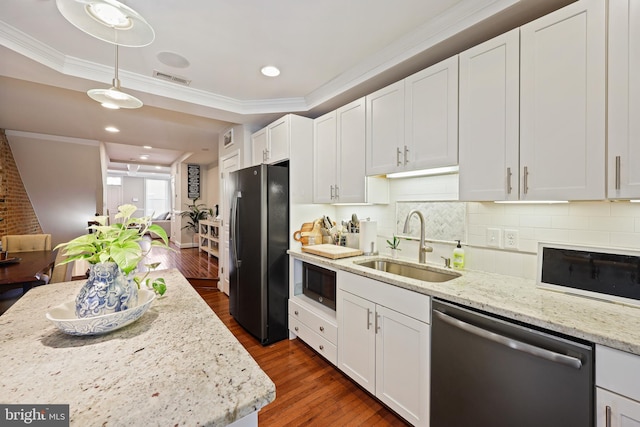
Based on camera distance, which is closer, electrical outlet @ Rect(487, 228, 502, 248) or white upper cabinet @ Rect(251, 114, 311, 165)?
electrical outlet @ Rect(487, 228, 502, 248)

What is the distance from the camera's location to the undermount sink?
185 cm

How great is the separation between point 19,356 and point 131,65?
2.30 meters

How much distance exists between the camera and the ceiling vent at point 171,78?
2.38 metres

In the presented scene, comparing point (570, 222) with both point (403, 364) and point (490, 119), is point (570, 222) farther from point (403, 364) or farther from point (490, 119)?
point (403, 364)

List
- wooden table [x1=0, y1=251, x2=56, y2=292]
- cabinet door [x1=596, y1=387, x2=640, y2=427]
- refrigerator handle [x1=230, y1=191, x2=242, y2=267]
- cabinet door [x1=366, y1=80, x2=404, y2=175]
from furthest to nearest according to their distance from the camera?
refrigerator handle [x1=230, y1=191, x2=242, y2=267] < wooden table [x1=0, y1=251, x2=56, y2=292] < cabinet door [x1=366, y1=80, x2=404, y2=175] < cabinet door [x1=596, y1=387, x2=640, y2=427]

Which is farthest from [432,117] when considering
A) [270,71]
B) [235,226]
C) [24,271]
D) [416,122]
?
[24,271]

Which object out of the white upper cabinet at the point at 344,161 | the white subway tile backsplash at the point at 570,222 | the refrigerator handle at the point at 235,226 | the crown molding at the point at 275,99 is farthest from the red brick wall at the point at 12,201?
the white subway tile backsplash at the point at 570,222

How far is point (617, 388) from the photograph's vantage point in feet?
2.96

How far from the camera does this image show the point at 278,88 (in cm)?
A: 266

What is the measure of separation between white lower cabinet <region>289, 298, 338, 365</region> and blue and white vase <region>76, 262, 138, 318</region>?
153 cm

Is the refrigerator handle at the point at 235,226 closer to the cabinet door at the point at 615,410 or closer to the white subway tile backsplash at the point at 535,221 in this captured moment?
the white subway tile backsplash at the point at 535,221

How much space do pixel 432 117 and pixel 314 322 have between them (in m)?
1.87

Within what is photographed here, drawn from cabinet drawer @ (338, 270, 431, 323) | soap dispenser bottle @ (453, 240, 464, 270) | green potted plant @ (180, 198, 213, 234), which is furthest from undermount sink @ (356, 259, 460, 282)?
green potted plant @ (180, 198, 213, 234)

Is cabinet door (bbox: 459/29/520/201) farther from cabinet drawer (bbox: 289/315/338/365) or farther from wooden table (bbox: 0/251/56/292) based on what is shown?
wooden table (bbox: 0/251/56/292)
